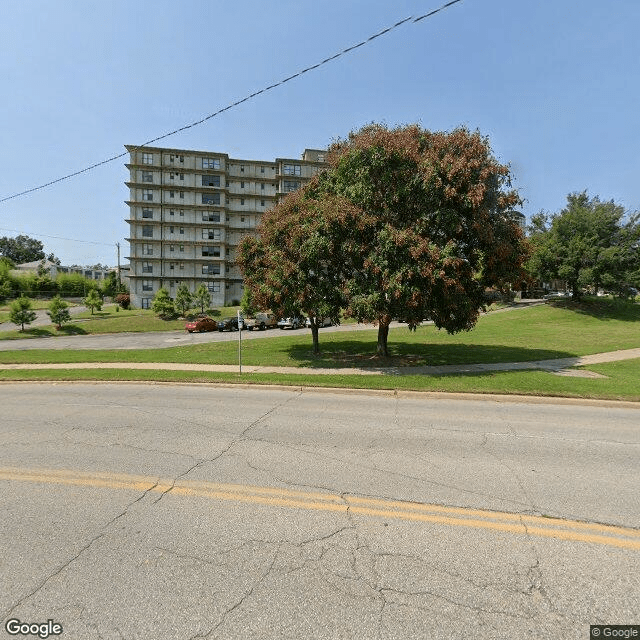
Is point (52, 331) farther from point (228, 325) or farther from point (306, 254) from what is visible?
point (306, 254)

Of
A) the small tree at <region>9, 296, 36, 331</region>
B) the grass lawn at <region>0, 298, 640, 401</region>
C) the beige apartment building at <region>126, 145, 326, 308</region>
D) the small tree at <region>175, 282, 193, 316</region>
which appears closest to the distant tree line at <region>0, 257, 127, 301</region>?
the beige apartment building at <region>126, 145, 326, 308</region>

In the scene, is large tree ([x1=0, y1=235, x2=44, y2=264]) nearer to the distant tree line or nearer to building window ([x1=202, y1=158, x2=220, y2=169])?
the distant tree line

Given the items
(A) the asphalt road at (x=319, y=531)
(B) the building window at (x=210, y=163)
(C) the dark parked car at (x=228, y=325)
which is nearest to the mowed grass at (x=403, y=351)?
(A) the asphalt road at (x=319, y=531)

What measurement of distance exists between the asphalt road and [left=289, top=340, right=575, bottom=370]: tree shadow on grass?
8.08 metres

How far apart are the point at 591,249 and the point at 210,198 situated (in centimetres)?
5154

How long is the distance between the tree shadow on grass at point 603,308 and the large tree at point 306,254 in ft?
108

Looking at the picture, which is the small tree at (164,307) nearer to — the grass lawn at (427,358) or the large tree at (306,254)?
the grass lawn at (427,358)

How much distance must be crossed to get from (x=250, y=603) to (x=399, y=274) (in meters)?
10.0

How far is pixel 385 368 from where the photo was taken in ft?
45.6

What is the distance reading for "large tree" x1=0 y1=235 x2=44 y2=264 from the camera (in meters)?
112

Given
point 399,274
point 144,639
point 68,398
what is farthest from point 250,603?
point 399,274

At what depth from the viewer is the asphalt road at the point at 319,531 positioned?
2.54m

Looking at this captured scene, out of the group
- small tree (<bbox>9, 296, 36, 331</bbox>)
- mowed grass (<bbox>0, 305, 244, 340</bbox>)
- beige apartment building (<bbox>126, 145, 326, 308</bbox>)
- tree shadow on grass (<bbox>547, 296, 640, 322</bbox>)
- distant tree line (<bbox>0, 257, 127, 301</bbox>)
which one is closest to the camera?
mowed grass (<bbox>0, 305, 244, 340</bbox>)

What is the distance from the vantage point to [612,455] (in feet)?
18.2
